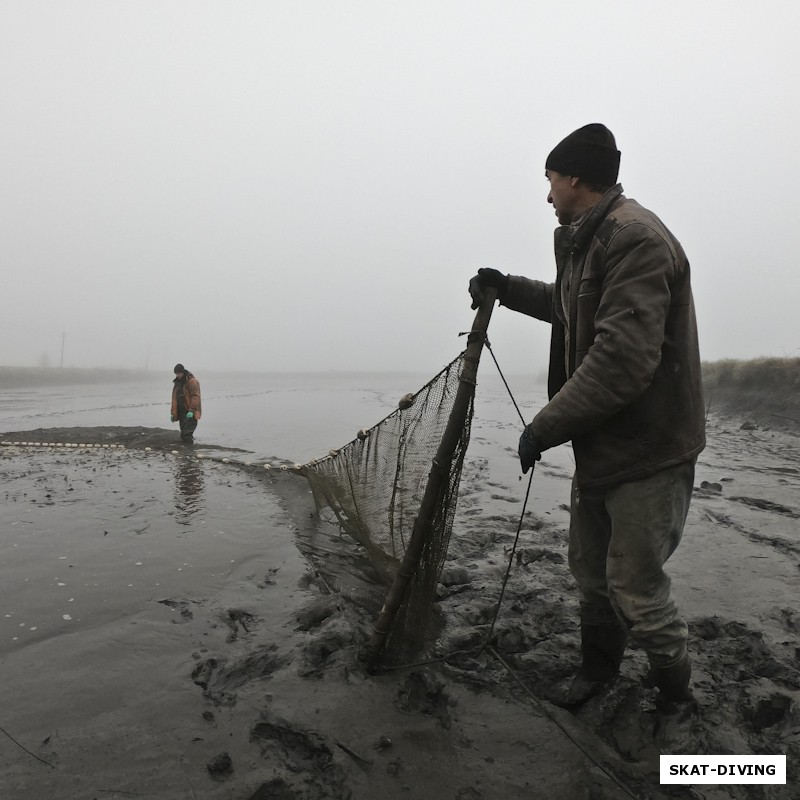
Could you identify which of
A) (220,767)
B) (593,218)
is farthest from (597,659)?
(593,218)

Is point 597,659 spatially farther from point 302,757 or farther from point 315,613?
point 315,613

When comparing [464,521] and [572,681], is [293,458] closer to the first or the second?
[464,521]

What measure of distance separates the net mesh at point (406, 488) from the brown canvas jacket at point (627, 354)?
0.72 metres

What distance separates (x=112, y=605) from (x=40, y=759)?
176cm

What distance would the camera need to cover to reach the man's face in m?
2.66

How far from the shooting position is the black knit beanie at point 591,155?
8.45 feet

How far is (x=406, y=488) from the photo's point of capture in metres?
3.81

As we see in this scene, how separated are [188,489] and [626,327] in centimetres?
737

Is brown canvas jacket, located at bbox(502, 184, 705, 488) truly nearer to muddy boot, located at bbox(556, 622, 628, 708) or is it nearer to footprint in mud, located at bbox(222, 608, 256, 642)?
muddy boot, located at bbox(556, 622, 628, 708)

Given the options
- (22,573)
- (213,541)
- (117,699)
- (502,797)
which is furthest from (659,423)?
(22,573)

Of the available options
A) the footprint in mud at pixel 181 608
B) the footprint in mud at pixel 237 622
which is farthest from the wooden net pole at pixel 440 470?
the footprint in mud at pixel 181 608

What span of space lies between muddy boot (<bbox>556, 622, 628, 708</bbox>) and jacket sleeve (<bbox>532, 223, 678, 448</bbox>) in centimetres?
125

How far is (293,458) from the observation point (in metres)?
12.1

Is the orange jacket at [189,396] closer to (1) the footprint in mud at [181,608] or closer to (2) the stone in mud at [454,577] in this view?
(1) the footprint in mud at [181,608]
